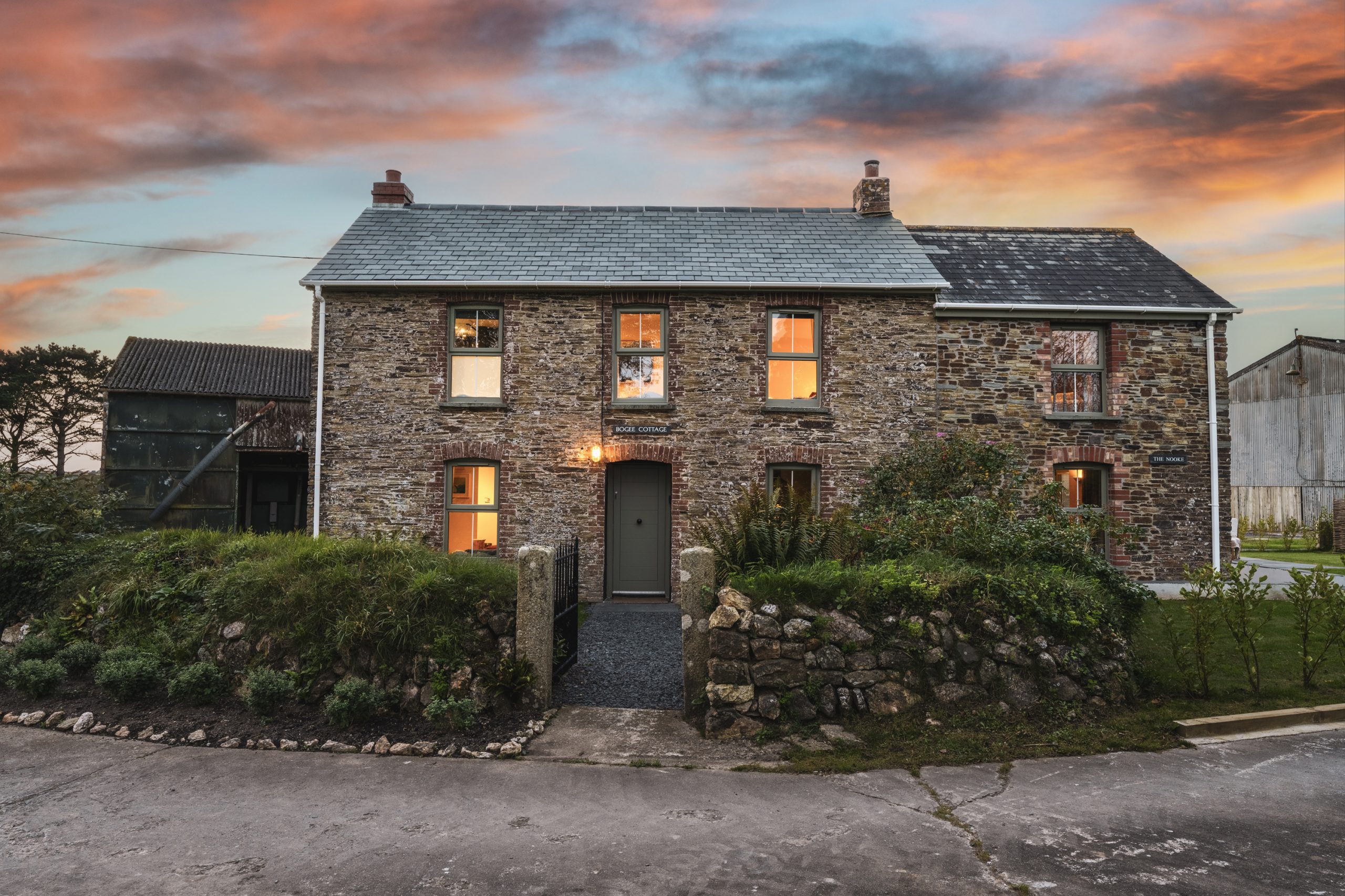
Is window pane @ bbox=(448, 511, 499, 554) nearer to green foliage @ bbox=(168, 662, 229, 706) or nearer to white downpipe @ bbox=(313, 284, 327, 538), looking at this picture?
white downpipe @ bbox=(313, 284, 327, 538)

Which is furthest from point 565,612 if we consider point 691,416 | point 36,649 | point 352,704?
point 691,416

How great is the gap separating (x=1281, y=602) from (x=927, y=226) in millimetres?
9500

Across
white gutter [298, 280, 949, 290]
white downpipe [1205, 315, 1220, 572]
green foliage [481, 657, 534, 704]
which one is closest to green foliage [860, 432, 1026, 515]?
white gutter [298, 280, 949, 290]

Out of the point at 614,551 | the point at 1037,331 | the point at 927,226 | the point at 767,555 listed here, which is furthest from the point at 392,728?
the point at 927,226

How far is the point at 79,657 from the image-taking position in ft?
24.1

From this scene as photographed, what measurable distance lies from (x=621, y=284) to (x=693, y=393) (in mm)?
2311

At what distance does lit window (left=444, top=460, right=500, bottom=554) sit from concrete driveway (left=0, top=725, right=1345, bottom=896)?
23.7 feet

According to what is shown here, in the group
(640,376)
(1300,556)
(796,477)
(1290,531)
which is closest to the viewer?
(796,477)

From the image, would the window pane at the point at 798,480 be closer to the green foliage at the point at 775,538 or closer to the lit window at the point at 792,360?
the lit window at the point at 792,360

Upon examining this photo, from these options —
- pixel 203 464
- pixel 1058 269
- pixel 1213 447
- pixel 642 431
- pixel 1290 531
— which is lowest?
pixel 1290 531

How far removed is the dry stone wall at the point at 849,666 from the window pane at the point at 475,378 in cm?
828

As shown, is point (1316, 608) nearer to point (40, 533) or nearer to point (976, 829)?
point (976, 829)

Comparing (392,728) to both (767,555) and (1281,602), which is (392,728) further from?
(1281,602)

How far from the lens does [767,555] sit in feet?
24.7
